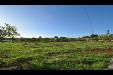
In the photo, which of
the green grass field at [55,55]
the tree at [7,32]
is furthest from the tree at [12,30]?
the green grass field at [55,55]

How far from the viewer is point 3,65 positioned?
4.97m

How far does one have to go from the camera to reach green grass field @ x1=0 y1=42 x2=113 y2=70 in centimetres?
501

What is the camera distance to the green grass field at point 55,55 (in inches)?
197

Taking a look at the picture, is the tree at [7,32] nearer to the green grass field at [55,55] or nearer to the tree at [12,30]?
the tree at [12,30]

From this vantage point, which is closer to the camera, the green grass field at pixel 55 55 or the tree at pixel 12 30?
the green grass field at pixel 55 55

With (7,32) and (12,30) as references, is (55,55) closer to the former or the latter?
(12,30)

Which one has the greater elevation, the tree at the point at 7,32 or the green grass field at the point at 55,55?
the tree at the point at 7,32

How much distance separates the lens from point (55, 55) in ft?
17.9

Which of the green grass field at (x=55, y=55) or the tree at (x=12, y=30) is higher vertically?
the tree at (x=12, y=30)

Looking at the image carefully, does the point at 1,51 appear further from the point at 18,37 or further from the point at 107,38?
the point at 107,38

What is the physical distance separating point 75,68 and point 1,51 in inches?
44.7

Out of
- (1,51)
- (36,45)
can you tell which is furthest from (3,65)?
(36,45)

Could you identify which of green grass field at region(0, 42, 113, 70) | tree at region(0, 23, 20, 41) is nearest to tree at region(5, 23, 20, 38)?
tree at region(0, 23, 20, 41)
